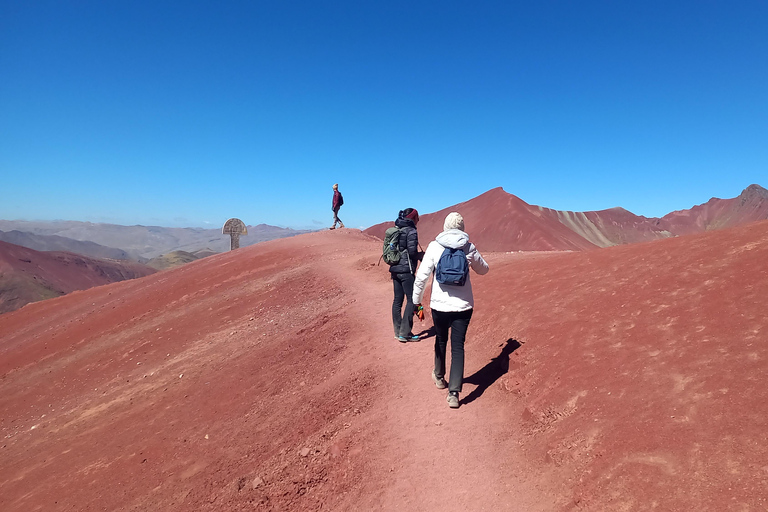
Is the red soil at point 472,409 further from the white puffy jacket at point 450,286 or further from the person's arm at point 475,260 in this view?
the person's arm at point 475,260

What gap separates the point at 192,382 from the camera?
297 inches

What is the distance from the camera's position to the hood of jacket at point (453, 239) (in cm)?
413

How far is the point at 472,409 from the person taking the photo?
434cm

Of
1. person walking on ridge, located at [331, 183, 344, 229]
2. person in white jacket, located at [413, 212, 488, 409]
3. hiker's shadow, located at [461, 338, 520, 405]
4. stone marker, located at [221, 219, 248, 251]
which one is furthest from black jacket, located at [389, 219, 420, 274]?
stone marker, located at [221, 219, 248, 251]

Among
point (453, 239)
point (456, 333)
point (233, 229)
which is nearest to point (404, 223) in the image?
point (453, 239)

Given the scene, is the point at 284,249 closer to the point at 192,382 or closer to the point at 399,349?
the point at 192,382

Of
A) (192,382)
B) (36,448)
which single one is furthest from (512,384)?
(36,448)

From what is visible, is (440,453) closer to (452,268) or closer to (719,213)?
(452,268)

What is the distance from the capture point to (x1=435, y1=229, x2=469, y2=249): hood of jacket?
4.13 metres

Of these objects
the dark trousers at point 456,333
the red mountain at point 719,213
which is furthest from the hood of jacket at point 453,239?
the red mountain at point 719,213

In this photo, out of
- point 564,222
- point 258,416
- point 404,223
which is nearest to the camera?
point 258,416

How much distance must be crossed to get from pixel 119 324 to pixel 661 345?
45.7 ft

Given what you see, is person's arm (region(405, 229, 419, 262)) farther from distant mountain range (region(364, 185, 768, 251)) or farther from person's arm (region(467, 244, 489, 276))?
distant mountain range (region(364, 185, 768, 251))

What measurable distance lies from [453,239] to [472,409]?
181cm
